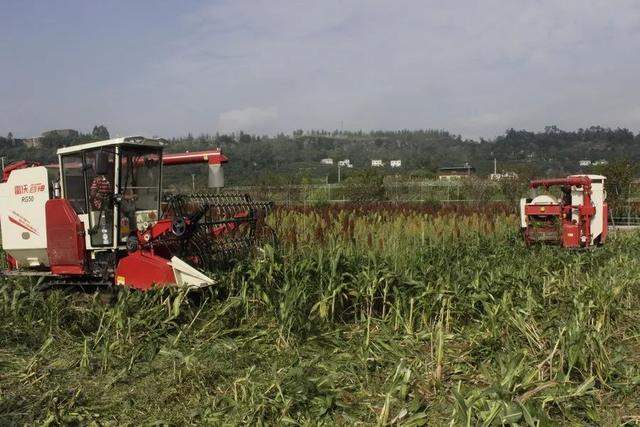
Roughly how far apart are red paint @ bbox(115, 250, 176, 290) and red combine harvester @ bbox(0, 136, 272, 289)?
0.04ft

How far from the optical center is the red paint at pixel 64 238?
751 centimetres

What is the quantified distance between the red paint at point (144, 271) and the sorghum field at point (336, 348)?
0.29 m

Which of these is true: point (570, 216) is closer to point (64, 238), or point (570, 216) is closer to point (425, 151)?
point (64, 238)

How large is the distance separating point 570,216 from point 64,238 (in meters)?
9.09

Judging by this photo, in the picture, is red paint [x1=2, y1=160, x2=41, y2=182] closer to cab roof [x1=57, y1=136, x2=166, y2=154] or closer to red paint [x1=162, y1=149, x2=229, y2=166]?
cab roof [x1=57, y1=136, x2=166, y2=154]

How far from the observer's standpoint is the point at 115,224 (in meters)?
7.35

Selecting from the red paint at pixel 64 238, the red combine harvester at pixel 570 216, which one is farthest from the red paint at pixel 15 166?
the red combine harvester at pixel 570 216

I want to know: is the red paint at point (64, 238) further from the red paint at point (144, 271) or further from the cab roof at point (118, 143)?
the red paint at point (144, 271)

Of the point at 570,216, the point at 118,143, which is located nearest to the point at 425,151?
the point at 570,216

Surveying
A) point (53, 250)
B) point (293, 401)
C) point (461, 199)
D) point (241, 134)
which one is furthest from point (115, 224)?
point (241, 134)

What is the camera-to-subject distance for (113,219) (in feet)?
24.2

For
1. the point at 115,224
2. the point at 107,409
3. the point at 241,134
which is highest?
the point at 241,134

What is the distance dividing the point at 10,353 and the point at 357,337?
3273 mm

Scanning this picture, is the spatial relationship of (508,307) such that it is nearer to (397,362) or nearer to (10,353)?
(397,362)
